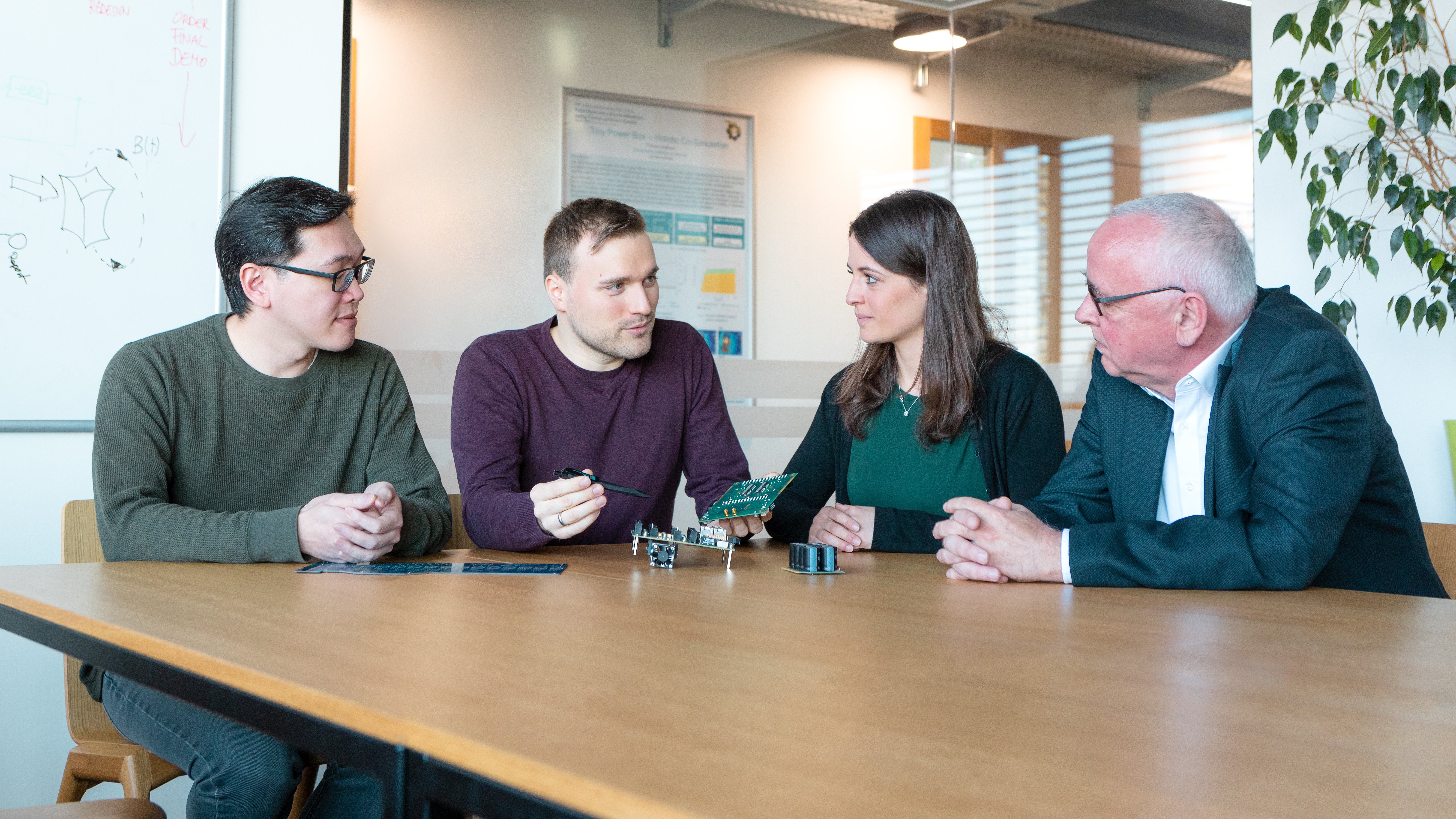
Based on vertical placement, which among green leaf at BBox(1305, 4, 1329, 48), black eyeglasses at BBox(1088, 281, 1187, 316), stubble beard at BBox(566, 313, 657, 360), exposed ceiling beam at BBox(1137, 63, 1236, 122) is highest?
exposed ceiling beam at BBox(1137, 63, 1236, 122)

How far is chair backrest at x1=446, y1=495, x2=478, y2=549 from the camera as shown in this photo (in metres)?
2.31

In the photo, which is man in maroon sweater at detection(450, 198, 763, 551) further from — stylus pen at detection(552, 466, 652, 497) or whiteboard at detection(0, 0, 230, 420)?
whiteboard at detection(0, 0, 230, 420)

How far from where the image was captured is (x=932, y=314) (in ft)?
7.74

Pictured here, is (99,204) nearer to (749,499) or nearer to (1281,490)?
(749,499)

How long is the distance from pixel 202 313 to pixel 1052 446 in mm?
2129

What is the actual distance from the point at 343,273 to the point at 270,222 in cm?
16

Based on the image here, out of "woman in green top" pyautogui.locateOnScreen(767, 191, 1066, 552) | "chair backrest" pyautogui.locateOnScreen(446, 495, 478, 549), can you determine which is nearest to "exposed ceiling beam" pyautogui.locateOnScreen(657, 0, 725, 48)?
"woman in green top" pyautogui.locateOnScreen(767, 191, 1066, 552)

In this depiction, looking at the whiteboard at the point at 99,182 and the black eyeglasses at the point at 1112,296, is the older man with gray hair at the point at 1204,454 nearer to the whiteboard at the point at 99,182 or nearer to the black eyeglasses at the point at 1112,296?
the black eyeglasses at the point at 1112,296

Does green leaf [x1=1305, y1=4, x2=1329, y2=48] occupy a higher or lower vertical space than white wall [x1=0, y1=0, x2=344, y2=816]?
higher

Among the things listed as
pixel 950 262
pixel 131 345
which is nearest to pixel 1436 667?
pixel 950 262

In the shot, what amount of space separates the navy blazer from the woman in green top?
0.42 metres

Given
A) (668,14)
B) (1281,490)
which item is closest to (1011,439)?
(1281,490)

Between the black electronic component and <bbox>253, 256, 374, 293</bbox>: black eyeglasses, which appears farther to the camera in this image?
<bbox>253, 256, 374, 293</bbox>: black eyeglasses

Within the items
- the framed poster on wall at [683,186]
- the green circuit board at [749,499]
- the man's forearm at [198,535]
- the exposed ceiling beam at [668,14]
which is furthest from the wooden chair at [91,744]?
the exposed ceiling beam at [668,14]
